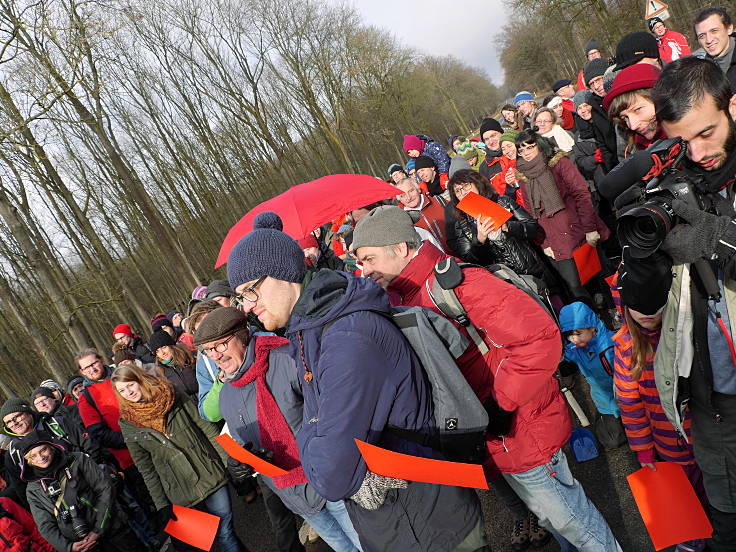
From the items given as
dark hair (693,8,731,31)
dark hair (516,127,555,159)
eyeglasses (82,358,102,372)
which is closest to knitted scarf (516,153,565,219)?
dark hair (516,127,555,159)

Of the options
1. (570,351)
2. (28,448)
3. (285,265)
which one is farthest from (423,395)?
(28,448)

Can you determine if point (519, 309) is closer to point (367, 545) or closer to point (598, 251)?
point (367, 545)

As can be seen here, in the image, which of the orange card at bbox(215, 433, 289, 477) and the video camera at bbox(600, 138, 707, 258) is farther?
the orange card at bbox(215, 433, 289, 477)

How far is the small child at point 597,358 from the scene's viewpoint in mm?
3107

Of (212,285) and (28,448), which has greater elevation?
(212,285)

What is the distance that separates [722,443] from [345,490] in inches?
52.0

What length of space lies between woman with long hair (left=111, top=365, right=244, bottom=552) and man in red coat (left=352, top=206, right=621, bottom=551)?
2085mm

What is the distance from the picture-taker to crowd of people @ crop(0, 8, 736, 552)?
139 cm

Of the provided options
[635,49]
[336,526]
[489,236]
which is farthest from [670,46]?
[336,526]

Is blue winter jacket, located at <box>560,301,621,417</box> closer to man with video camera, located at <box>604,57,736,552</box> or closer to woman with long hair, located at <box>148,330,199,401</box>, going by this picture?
man with video camera, located at <box>604,57,736,552</box>

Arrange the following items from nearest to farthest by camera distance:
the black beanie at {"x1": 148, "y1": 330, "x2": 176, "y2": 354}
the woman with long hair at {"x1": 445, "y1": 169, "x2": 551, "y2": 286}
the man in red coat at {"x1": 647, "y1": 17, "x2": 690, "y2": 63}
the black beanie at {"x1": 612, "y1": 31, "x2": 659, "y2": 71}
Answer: the black beanie at {"x1": 612, "y1": 31, "x2": 659, "y2": 71}, the woman with long hair at {"x1": 445, "y1": 169, "x2": 551, "y2": 286}, the man in red coat at {"x1": 647, "y1": 17, "x2": 690, "y2": 63}, the black beanie at {"x1": 148, "y1": 330, "x2": 176, "y2": 354}

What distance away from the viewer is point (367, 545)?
1715mm

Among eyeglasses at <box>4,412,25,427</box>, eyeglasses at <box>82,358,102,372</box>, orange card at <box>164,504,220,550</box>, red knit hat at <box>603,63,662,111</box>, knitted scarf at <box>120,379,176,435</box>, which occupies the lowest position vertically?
orange card at <box>164,504,220,550</box>

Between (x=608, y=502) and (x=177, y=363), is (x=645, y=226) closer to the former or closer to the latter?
(x=608, y=502)
